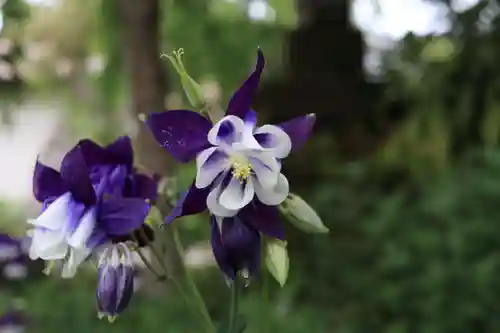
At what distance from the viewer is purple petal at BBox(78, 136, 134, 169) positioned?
1.67 ft

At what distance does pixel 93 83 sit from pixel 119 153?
1702 mm

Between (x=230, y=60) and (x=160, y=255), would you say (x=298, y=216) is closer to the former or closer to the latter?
(x=160, y=255)

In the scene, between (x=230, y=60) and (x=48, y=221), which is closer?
(x=48, y=221)

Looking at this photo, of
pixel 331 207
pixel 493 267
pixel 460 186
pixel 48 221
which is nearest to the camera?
pixel 48 221

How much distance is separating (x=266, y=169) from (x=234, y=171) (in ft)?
0.09

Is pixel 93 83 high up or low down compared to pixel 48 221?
down

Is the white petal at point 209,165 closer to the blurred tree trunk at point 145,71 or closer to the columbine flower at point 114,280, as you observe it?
the columbine flower at point 114,280

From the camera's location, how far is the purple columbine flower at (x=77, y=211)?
46cm

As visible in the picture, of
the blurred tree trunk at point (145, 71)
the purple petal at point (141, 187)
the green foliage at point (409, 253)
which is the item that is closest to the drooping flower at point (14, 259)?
the blurred tree trunk at point (145, 71)

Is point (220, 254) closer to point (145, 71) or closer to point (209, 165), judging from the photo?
point (209, 165)

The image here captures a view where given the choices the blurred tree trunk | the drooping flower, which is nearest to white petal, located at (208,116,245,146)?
the drooping flower

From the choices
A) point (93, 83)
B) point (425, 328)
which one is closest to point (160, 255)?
point (425, 328)

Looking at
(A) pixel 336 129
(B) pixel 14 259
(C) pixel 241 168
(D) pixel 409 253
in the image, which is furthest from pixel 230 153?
(A) pixel 336 129

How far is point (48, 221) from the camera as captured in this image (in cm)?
46
